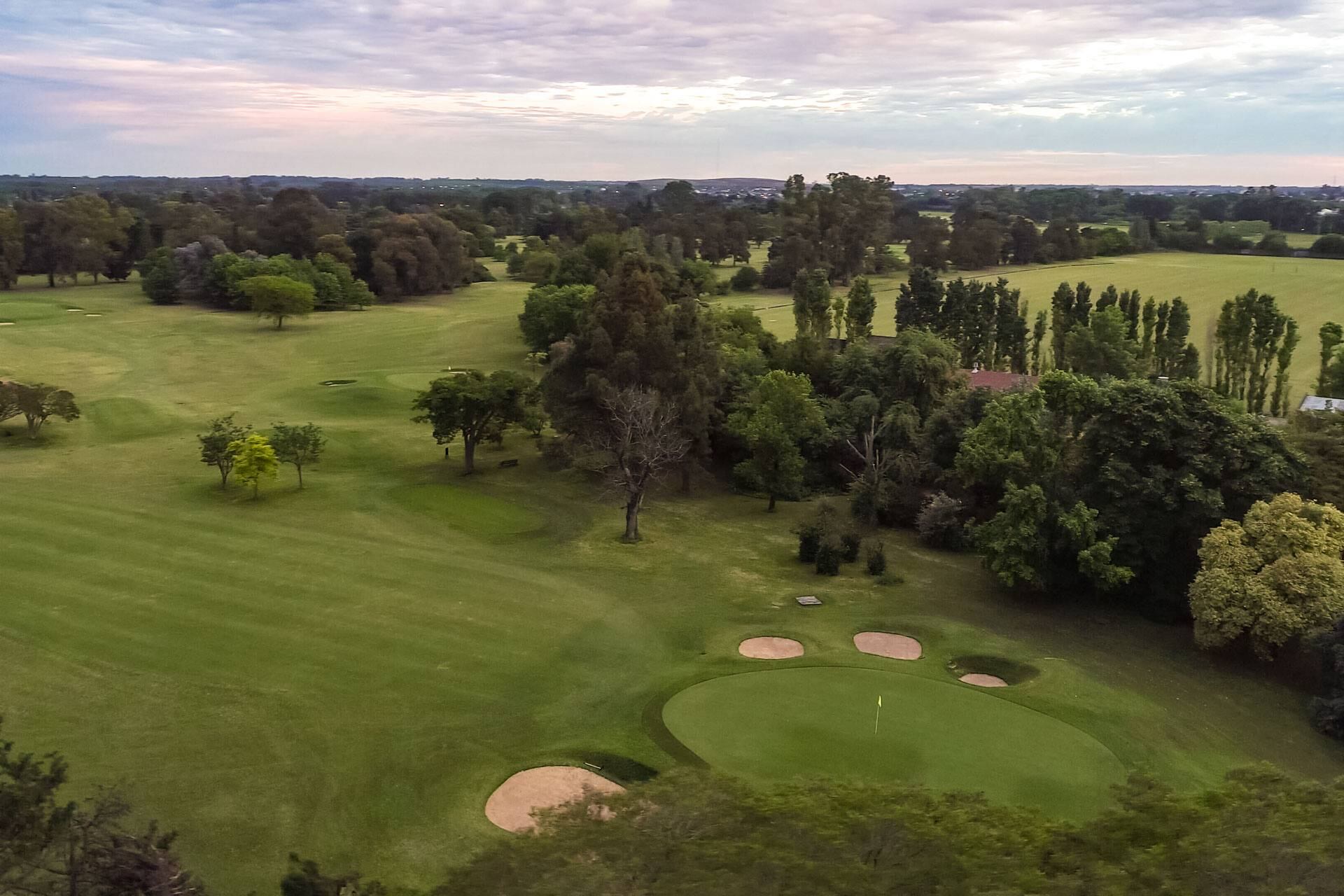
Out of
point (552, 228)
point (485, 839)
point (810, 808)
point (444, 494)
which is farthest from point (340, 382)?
point (552, 228)

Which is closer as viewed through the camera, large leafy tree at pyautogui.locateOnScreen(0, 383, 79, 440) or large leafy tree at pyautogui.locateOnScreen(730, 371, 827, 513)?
large leafy tree at pyautogui.locateOnScreen(730, 371, 827, 513)

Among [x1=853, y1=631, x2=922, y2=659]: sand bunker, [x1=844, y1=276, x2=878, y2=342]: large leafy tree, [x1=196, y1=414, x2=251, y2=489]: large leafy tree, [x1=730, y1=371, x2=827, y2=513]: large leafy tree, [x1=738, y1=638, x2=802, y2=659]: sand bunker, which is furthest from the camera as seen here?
[x1=844, y1=276, x2=878, y2=342]: large leafy tree

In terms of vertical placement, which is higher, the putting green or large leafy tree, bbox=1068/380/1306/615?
large leafy tree, bbox=1068/380/1306/615

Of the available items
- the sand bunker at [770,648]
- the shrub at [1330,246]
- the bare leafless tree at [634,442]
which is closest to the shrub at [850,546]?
the sand bunker at [770,648]

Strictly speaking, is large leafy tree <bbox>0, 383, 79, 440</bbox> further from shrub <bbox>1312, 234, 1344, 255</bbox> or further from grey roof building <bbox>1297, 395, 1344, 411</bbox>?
shrub <bbox>1312, 234, 1344, 255</bbox>

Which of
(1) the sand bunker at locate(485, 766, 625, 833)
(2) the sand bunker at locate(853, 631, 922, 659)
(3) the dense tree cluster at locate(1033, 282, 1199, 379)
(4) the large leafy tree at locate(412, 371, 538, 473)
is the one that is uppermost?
(3) the dense tree cluster at locate(1033, 282, 1199, 379)

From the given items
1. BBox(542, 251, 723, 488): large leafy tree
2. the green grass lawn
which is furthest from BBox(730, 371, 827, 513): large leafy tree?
BBox(542, 251, 723, 488): large leafy tree

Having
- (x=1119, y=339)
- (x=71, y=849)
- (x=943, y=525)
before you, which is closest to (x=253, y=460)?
(x=943, y=525)

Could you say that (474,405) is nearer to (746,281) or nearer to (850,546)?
(850,546)
